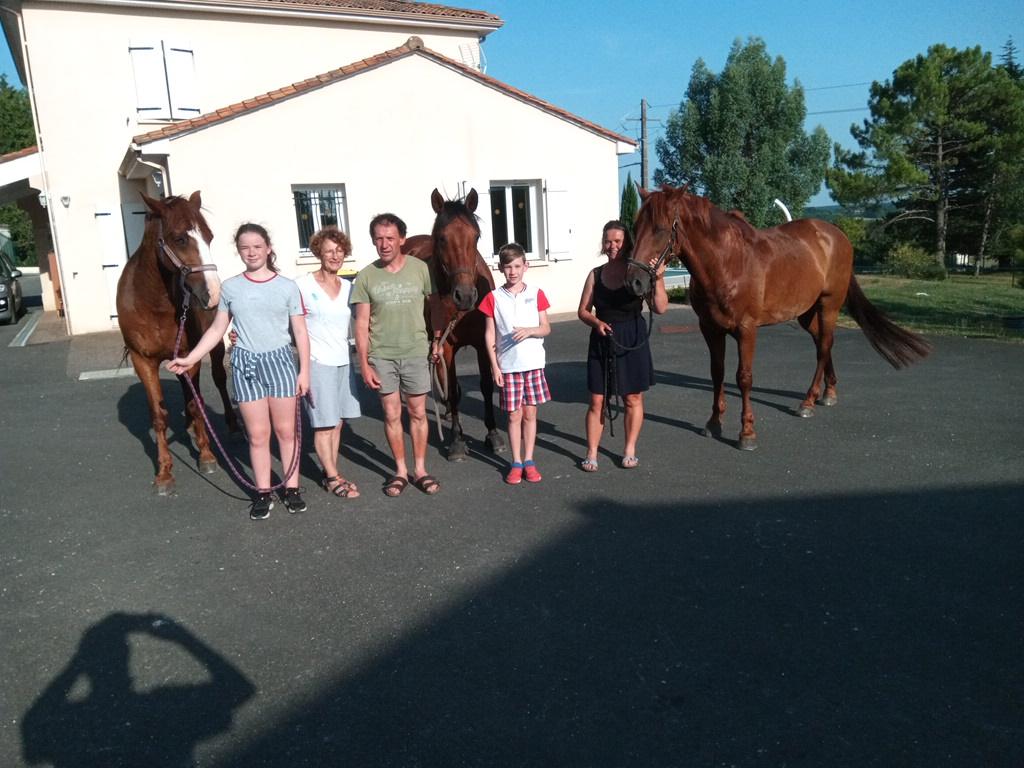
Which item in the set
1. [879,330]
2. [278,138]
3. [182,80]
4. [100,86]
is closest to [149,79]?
[182,80]

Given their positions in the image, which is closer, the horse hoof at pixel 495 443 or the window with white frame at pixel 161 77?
the horse hoof at pixel 495 443

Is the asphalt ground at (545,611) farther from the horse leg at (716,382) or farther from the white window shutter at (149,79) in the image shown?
the white window shutter at (149,79)

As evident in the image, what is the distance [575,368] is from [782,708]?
6860 millimetres

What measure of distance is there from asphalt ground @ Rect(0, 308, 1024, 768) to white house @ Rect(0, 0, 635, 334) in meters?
7.78

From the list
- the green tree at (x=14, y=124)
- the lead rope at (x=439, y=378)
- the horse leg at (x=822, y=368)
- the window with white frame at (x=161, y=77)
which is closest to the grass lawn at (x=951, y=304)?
the horse leg at (x=822, y=368)

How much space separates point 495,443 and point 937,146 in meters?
25.6

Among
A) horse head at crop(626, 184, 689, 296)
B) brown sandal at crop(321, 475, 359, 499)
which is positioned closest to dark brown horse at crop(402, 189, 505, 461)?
brown sandal at crop(321, 475, 359, 499)

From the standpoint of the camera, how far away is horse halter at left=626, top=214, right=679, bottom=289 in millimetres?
4797

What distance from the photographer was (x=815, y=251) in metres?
6.76

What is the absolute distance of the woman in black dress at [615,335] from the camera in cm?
494

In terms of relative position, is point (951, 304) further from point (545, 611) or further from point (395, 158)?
point (545, 611)

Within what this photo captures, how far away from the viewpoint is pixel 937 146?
2483cm

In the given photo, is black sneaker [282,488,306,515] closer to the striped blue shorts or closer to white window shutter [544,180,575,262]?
the striped blue shorts

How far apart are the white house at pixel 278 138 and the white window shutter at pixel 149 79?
0.03 meters
